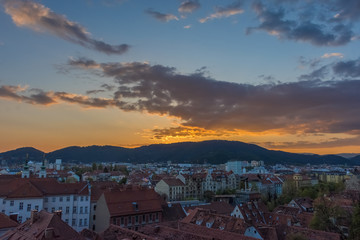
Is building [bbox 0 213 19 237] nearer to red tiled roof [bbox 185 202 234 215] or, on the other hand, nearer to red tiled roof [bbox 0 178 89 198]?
red tiled roof [bbox 0 178 89 198]

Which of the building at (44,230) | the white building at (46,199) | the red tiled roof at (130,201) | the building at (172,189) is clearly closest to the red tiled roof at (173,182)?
the building at (172,189)

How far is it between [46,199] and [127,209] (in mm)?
15337

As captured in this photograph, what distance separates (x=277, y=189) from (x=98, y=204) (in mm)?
108334

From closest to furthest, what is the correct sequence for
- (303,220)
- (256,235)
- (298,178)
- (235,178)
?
(256,235), (303,220), (235,178), (298,178)

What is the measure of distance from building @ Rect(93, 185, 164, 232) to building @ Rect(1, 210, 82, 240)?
23772 mm

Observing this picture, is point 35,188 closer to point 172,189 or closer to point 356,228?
point 356,228

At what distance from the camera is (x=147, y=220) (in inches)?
2343

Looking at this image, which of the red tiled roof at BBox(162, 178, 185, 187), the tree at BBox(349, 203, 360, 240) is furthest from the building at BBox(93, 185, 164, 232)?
the red tiled roof at BBox(162, 178, 185, 187)

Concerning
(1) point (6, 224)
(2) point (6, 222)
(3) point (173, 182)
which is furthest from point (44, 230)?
(3) point (173, 182)

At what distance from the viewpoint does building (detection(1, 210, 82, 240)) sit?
28409mm

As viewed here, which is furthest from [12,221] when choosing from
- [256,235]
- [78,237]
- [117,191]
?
[256,235]

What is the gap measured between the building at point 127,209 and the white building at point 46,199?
10.8 feet

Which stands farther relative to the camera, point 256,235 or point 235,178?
point 235,178

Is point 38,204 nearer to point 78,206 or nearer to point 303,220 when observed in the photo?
point 78,206
